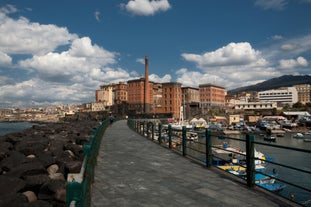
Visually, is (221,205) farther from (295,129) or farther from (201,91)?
(201,91)

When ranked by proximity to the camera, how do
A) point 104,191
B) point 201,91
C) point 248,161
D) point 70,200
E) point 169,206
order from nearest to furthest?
point 70,200 → point 169,206 → point 104,191 → point 248,161 → point 201,91

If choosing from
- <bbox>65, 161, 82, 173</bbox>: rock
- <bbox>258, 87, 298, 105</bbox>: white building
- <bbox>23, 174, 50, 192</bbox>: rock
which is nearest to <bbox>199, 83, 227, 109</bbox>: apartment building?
<bbox>258, 87, 298, 105</bbox>: white building

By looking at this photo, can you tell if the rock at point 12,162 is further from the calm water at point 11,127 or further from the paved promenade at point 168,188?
the calm water at point 11,127

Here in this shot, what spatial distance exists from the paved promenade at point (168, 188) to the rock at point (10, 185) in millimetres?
1680

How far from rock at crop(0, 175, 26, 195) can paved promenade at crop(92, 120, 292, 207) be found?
168 cm

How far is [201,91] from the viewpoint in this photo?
5581 inches

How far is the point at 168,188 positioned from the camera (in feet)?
19.3

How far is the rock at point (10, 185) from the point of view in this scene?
5584mm

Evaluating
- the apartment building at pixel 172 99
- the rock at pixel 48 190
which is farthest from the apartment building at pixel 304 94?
the rock at pixel 48 190

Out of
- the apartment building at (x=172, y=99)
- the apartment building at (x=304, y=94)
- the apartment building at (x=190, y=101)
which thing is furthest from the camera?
the apartment building at (x=304, y=94)

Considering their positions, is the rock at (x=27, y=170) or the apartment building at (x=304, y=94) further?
the apartment building at (x=304, y=94)

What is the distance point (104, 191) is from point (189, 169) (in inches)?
127

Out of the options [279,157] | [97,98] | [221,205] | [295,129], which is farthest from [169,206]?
[97,98]

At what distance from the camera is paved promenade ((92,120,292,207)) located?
4.95 meters
